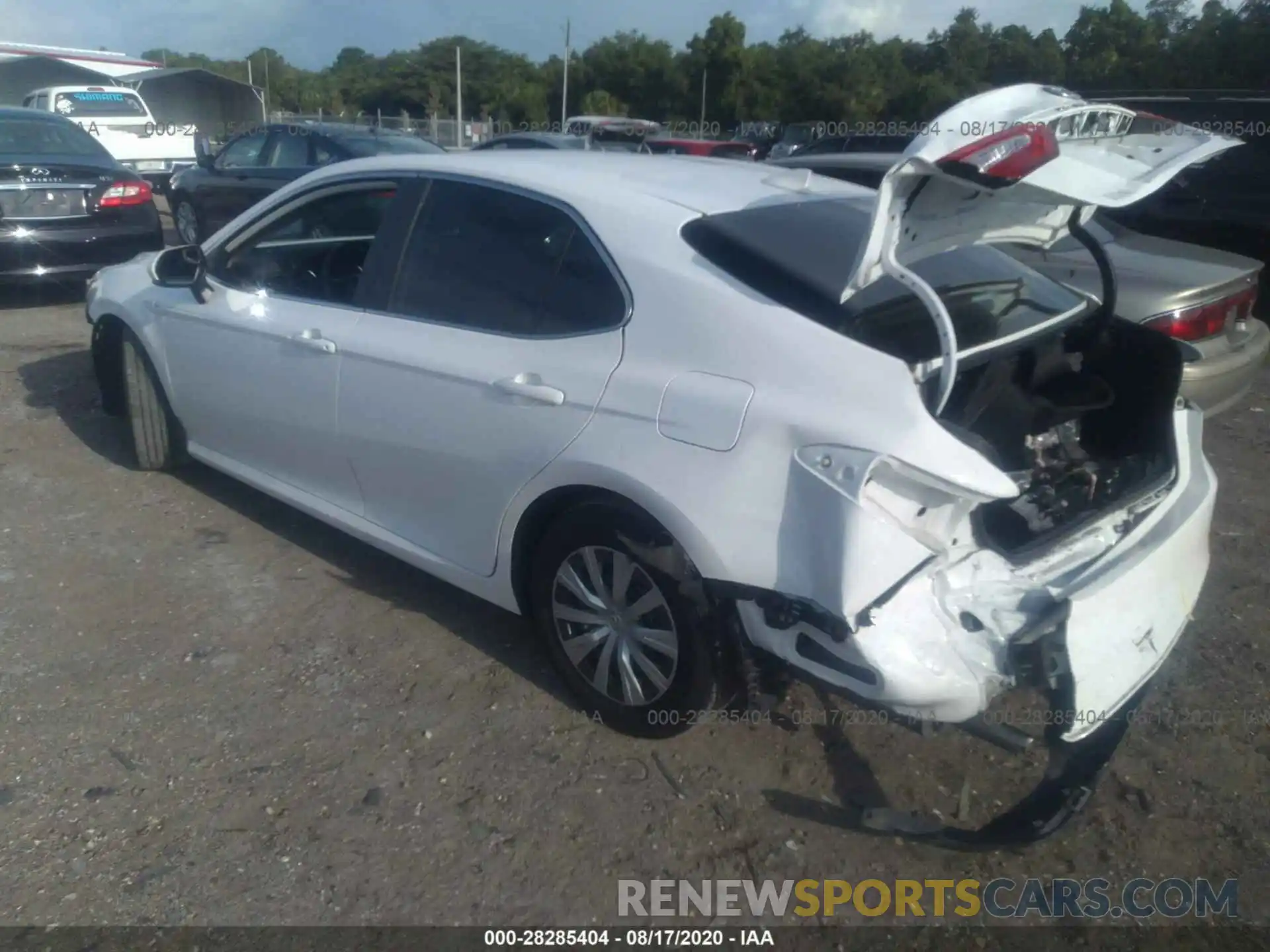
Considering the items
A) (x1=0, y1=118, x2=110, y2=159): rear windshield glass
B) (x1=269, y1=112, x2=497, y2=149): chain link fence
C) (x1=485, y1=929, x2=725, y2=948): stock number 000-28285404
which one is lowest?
(x1=269, y1=112, x2=497, y2=149): chain link fence

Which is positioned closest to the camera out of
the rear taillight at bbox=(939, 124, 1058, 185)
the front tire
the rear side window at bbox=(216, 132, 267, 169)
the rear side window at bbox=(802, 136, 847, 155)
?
the rear taillight at bbox=(939, 124, 1058, 185)

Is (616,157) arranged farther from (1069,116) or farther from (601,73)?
(601,73)

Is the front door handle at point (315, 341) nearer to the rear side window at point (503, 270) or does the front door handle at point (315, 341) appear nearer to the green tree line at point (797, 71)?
the rear side window at point (503, 270)

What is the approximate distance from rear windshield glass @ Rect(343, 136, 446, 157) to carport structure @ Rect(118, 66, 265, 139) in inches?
820

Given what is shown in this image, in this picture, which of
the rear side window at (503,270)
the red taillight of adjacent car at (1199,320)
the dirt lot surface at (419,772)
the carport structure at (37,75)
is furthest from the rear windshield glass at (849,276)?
the carport structure at (37,75)

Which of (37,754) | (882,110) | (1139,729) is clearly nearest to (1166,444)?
(1139,729)

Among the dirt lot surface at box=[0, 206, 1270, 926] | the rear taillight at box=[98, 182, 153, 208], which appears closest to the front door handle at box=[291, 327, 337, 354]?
the dirt lot surface at box=[0, 206, 1270, 926]

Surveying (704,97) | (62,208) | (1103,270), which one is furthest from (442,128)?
(1103,270)

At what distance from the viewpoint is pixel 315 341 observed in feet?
12.5

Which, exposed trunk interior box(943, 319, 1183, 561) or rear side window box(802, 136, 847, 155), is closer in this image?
exposed trunk interior box(943, 319, 1183, 561)

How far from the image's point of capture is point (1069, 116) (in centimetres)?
263

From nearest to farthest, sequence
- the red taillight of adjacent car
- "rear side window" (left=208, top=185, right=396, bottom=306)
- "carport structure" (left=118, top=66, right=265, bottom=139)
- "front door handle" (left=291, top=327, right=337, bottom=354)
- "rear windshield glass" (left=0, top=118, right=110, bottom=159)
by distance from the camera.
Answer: "front door handle" (left=291, top=327, right=337, bottom=354)
"rear side window" (left=208, top=185, right=396, bottom=306)
the red taillight of adjacent car
"rear windshield glass" (left=0, top=118, right=110, bottom=159)
"carport structure" (left=118, top=66, right=265, bottom=139)

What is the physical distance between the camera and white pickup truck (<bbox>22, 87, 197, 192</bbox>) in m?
17.6

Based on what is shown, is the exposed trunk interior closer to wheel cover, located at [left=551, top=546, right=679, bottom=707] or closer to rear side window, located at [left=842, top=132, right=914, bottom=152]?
wheel cover, located at [left=551, top=546, right=679, bottom=707]
